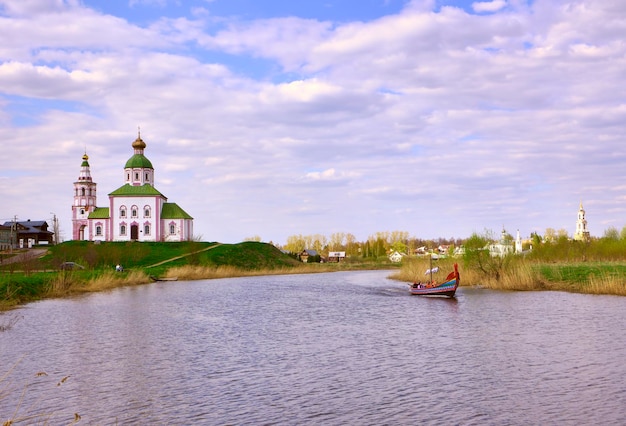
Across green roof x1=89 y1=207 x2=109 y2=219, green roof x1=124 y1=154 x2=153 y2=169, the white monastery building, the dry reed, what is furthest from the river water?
green roof x1=124 y1=154 x2=153 y2=169

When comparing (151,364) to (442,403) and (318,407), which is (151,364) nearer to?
(318,407)

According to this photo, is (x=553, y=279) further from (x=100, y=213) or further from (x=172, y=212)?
(x=100, y=213)

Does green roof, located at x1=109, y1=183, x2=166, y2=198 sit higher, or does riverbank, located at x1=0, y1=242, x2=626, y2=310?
green roof, located at x1=109, y1=183, x2=166, y2=198

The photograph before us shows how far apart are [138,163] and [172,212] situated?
12255 mm

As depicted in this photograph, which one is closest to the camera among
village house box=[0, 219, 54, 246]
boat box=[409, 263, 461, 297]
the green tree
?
boat box=[409, 263, 461, 297]

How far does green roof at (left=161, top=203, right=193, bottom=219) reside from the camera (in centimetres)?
11716

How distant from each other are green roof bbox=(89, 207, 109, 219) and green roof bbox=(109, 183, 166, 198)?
437 centimetres

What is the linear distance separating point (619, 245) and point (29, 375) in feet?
258

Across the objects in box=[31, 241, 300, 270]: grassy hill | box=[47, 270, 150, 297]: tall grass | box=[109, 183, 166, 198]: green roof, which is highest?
box=[109, 183, 166, 198]: green roof

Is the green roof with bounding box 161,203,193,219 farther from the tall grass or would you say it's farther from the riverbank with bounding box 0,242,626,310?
the tall grass

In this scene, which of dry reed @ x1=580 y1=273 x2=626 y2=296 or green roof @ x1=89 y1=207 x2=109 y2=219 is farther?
green roof @ x1=89 y1=207 x2=109 y2=219

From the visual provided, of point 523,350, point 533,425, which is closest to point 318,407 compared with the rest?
point 533,425

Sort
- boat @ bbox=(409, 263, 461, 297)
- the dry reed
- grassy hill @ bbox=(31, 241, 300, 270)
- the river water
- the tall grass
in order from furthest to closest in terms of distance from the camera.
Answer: grassy hill @ bbox=(31, 241, 300, 270) < the tall grass < boat @ bbox=(409, 263, 461, 297) < the dry reed < the river water

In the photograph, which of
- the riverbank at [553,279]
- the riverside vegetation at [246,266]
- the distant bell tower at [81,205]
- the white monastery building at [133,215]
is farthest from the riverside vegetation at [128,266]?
the riverbank at [553,279]
